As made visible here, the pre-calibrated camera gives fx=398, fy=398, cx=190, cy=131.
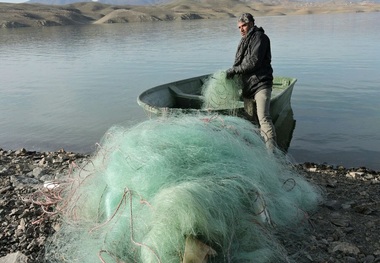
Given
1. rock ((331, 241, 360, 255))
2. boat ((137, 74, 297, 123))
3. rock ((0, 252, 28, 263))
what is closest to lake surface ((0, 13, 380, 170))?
boat ((137, 74, 297, 123))

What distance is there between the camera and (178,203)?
11.5 feet

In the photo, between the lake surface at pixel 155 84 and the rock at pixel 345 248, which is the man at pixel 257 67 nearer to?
the rock at pixel 345 248

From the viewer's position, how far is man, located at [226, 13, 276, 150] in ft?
23.6

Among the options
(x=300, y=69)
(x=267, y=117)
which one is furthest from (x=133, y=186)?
(x=300, y=69)

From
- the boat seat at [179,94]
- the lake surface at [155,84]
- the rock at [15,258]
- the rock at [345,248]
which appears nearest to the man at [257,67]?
the boat seat at [179,94]

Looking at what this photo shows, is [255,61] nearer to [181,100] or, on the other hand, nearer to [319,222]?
[319,222]

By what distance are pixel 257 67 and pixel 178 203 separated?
4.43 meters

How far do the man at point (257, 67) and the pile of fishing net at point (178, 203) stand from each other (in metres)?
2.38

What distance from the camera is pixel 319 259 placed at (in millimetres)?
4352

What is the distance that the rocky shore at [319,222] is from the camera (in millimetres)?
4496

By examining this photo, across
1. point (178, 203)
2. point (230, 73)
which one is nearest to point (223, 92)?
point (230, 73)

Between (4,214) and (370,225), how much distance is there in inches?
199

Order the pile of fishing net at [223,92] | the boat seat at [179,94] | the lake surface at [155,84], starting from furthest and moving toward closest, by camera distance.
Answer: the lake surface at [155,84]
the boat seat at [179,94]
the pile of fishing net at [223,92]

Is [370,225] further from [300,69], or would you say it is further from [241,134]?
[300,69]
